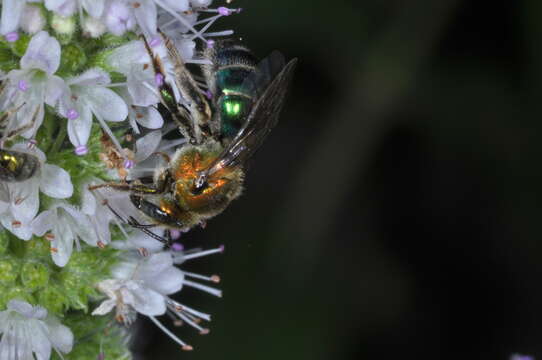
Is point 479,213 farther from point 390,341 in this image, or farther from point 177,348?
point 177,348

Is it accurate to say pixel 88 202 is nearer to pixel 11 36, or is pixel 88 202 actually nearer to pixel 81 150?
pixel 81 150

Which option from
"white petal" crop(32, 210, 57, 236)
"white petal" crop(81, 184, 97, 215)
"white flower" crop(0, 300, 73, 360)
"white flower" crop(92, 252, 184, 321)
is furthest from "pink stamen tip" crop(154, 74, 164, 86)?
"white flower" crop(0, 300, 73, 360)

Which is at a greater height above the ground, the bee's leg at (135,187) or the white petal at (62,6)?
the white petal at (62,6)

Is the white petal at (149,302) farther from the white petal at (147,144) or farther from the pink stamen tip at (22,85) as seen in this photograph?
the pink stamen tip at (22,85)

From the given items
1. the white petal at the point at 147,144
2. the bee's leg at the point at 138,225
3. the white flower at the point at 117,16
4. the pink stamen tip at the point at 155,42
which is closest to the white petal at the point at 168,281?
the bee's leg at the point at 138,225

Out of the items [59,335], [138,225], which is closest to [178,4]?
[138,225]

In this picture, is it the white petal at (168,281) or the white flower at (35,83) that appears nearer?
the white flower at (35,83)

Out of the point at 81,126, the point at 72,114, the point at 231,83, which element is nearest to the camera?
the point at 72,114

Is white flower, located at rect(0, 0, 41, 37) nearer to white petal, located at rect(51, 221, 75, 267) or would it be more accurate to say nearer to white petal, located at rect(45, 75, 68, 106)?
white petal, located at rect(45, 75, 68, 106)

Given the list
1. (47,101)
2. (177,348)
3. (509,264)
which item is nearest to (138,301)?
(47,101)
